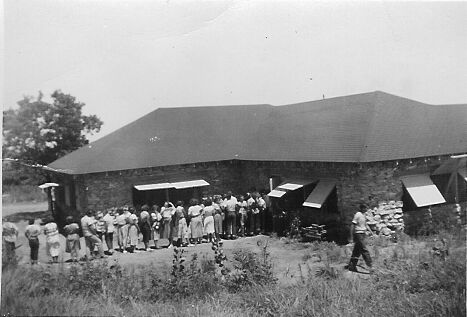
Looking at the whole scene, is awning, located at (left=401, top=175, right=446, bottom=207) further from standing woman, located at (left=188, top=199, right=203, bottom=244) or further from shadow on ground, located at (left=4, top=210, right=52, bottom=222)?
shadow on ground, located at (left=4, top=210, right=52, bottom=222)

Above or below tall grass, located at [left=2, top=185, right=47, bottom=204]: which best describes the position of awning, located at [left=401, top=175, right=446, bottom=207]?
below

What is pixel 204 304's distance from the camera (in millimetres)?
6559

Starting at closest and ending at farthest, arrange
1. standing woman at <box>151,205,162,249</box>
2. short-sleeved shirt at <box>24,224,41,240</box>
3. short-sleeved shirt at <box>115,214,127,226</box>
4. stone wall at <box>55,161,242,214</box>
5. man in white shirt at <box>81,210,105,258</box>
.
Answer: short-sleeved shirt at <box>24,224,41,240</box>
man in white shirt at <box>81,210,105,258</box>
short-sleeved shirt at <box>115,214,127,226</box>
standing woman at <box>151,205,162,249</box>
stone wall at <box>55,161,242,214</box>

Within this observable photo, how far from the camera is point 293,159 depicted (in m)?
11.6

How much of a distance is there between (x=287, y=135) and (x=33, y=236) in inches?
300

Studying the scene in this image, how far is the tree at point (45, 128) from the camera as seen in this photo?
620cm

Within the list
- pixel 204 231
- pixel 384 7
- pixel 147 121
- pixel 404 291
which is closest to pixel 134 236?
pixel 204 231

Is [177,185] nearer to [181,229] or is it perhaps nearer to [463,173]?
[181,229]

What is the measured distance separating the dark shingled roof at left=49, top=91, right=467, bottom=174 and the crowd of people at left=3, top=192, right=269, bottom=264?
4.68ft

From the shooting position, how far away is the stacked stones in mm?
10453

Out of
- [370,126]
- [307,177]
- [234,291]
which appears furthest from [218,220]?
[370,126]

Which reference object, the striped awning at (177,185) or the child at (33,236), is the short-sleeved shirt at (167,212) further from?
the child at (33,236)

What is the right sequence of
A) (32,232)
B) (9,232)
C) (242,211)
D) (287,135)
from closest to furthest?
(9,232) → (32,232) → (242,211) → (287,135)

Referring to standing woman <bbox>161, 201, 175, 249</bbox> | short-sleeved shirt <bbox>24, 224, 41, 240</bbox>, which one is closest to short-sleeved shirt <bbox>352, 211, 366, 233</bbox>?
standing woman <bbox>161, 201, 175, 249</bbox>
